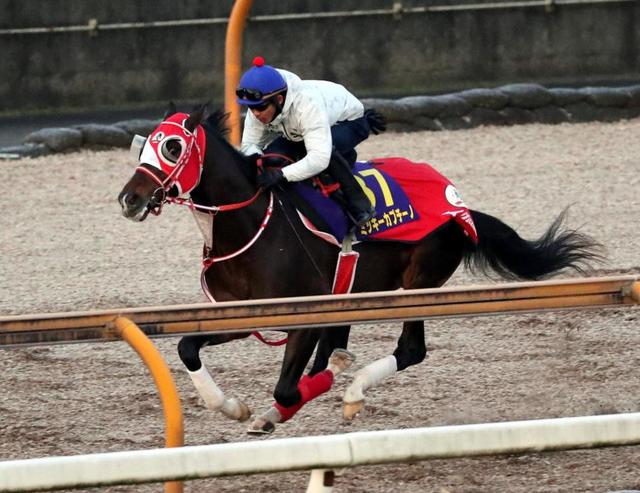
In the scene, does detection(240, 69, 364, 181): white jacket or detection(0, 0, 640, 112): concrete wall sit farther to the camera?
detection(0, 0, 640, 112): concrete wall

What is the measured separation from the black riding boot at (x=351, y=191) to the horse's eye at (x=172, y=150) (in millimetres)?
808

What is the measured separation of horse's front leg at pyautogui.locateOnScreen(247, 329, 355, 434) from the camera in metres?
5.89

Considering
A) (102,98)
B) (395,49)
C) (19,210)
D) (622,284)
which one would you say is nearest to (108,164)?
(19,210)

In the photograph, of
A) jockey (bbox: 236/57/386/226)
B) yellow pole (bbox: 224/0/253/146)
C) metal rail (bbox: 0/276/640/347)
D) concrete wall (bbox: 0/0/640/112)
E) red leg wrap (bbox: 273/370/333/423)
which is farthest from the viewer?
concrete wall (bbox: 0/0/640/112)

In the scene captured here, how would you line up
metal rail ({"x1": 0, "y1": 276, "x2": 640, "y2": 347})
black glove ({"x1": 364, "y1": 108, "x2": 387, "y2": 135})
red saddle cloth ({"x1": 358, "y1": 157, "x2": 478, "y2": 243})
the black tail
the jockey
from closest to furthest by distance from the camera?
metal rail ({"x1": 0, "y1": 276, "x2": 640, "y2": 347})
the jockey
red saddle cloth ({"x1": 358, "y1": 157, "x2": 478, "y2": 243})
black glove ({"x1": 364, "y1": 108, "x2": 387, "y2": 135})
the black tail

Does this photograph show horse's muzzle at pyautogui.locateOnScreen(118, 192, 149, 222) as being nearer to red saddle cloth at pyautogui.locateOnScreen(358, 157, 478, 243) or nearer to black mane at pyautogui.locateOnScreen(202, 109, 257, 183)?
black mane at pyautogui.locateOnScreen(202, 109, 257, 183)

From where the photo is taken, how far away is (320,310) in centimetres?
480

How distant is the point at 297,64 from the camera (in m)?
15.5

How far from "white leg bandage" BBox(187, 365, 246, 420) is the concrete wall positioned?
9616 millimetres

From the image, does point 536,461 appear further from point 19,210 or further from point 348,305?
point 19,210

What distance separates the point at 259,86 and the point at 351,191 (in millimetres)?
647

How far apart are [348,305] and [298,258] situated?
4.39 ft

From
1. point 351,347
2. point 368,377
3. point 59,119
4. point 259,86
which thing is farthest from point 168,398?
point 59,119

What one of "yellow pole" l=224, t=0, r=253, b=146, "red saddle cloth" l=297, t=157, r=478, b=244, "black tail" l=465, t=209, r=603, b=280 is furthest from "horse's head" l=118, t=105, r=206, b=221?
"yellow pole" l=224, t=0, r=253, b=146
